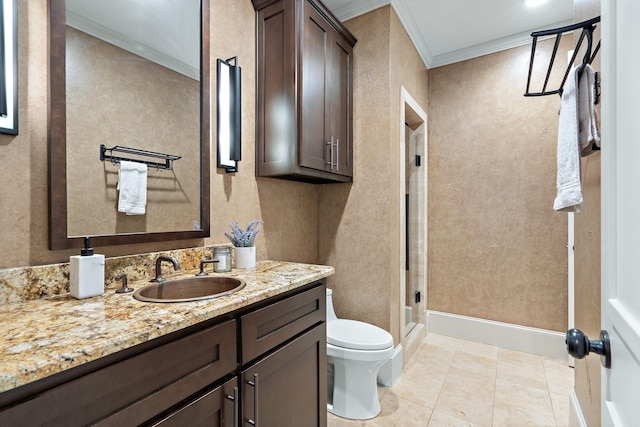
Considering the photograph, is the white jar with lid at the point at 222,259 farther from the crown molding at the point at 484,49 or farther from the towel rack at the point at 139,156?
the crown molding at the point at 484,49

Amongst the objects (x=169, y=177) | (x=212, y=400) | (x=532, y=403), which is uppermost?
(x=169, y=177)

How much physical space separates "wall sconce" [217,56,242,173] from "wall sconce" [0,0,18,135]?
81cm

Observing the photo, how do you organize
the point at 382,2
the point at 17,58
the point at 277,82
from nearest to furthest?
1. the point at 17,58
2. the point at 277,82
3. the point at 382,2

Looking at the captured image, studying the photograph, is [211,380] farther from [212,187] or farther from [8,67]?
[8,67]

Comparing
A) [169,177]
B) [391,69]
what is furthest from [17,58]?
[391,69]

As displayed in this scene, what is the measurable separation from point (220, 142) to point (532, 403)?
8.21 ft

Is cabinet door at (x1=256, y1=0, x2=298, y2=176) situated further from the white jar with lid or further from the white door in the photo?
the white door

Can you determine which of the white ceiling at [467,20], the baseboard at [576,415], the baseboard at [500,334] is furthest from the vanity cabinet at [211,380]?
the white ceiling at [467,20]

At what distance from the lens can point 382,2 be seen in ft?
7.13

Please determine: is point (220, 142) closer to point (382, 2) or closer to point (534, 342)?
point (382, 2)

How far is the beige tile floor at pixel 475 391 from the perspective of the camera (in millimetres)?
1803

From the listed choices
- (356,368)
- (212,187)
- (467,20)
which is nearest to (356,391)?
(356,368)

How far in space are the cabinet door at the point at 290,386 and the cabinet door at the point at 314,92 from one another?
3.35ft

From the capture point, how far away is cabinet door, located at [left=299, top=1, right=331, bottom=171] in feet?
6.00
